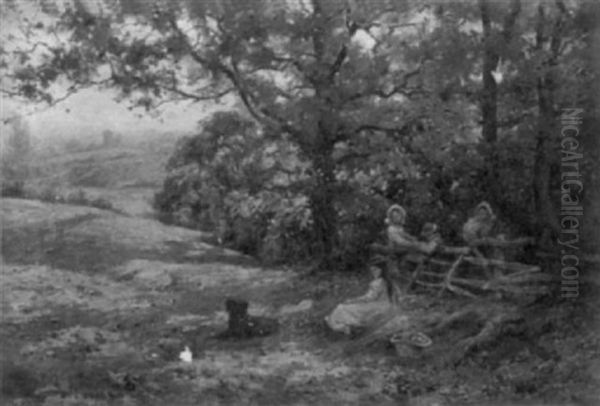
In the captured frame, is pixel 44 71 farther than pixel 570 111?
Yes

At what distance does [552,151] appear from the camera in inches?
385

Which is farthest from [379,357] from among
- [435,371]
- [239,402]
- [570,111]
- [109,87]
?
[109,87]

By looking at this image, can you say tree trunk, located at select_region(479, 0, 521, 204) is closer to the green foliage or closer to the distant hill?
the green foliage

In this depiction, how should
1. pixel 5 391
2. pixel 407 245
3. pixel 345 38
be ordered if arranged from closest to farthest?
1. pixel 5 391
2. pixel 407 245
3. pixel 345 38

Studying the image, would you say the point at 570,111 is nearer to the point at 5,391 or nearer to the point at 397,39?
the point at 397,39

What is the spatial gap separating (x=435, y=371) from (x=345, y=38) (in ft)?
Result: 17.2

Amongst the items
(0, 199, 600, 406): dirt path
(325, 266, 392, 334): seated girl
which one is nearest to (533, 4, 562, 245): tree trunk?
(0, 199, 600, 406): dirt path

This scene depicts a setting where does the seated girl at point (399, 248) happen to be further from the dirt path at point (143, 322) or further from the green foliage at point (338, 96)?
the green foliage at point (338, 96)

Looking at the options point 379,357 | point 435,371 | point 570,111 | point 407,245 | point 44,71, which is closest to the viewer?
point 435,371

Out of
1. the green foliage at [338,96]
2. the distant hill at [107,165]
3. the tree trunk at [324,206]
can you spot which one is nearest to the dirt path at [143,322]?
the tree trunk at [324,206]

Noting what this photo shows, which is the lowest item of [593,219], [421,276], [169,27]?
[421,276]

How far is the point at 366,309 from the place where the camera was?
8.99 metres

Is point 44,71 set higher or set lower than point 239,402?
higher

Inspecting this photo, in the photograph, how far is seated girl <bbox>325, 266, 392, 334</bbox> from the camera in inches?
349
